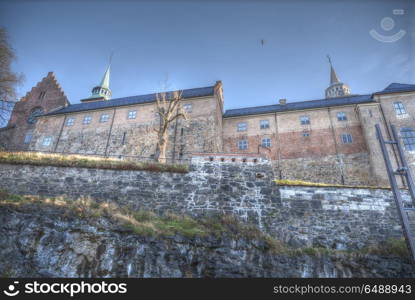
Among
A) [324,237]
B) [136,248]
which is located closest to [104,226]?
[136,248]

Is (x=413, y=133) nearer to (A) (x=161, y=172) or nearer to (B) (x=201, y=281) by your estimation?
(A) (x=161, y=172)

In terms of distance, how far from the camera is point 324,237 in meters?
13.2

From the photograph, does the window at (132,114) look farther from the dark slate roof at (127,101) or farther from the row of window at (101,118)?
the dark slate roof at (127,101)

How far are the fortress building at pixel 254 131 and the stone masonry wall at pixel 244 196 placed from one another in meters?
10.4

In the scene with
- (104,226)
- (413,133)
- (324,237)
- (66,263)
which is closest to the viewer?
(66,263)

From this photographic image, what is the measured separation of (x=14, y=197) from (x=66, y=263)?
6.76 m

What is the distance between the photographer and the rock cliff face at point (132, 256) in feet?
32.8

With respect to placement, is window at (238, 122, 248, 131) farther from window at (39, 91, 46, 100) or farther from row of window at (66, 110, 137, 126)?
window at (39, 91, 46, 100)

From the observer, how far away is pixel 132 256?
1038 centimetres

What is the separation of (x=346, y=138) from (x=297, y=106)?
707 cm

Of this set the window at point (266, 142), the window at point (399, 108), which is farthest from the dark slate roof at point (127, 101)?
the window at point (399, 108)

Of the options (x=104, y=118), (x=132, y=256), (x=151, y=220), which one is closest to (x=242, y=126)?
(x=104, y=118)

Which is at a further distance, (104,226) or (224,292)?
(104,226)

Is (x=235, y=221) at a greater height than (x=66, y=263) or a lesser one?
greater
